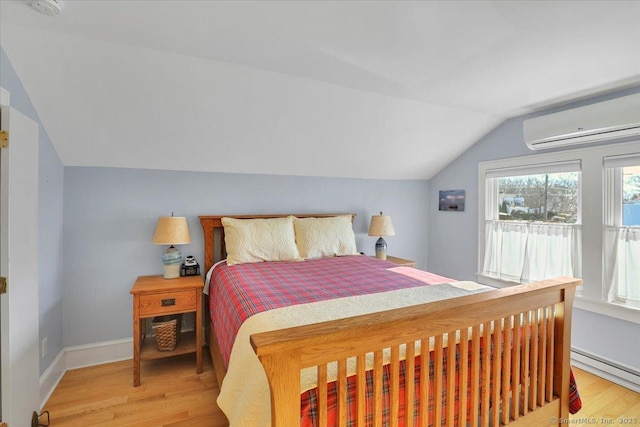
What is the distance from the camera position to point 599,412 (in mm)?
2018

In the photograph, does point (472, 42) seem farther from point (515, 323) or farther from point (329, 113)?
point (515, 323)

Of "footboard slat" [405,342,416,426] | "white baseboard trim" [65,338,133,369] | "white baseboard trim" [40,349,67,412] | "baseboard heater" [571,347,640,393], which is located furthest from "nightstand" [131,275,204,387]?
"baseboard heater" [571,347,640,393]

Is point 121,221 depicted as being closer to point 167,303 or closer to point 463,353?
point 167,303

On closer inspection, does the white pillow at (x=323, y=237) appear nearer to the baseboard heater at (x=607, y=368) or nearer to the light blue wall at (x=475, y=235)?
the light blue wall at (x=475, y=235)

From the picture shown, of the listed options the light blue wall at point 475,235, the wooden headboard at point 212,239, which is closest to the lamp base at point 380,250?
the light blue wall at point 475,235

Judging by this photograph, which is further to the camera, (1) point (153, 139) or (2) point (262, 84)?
(1) point (153, 139)

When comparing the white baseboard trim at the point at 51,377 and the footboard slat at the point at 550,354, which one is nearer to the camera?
the footboard slat at the point at 550,354

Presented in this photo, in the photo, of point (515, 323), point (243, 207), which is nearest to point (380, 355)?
point (515, 323)

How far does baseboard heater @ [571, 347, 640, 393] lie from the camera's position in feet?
A: 7.57

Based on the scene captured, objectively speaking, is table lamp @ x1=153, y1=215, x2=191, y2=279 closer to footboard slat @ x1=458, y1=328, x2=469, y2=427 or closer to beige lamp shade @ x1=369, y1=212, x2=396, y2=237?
beige lamp shade @ x1=369, y1=212, x2=396, y2=237

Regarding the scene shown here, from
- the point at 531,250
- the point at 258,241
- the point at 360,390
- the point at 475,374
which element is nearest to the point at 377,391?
the point at 360,390

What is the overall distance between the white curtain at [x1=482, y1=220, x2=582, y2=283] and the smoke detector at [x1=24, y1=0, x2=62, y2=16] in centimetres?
380

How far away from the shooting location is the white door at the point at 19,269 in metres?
1.46

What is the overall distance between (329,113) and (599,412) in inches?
112
